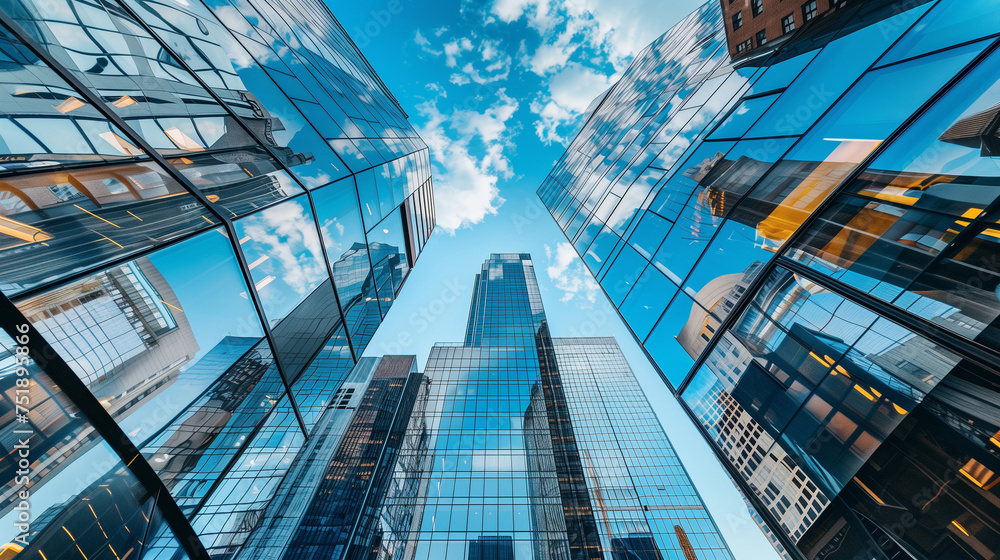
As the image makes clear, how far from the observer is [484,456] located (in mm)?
32375

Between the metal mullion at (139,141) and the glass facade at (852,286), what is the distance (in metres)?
10.2

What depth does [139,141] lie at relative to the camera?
14.2 feet

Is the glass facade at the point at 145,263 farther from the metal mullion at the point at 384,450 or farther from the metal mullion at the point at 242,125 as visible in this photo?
the metal mullion at the point at 384,450

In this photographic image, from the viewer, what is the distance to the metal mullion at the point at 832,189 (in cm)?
471

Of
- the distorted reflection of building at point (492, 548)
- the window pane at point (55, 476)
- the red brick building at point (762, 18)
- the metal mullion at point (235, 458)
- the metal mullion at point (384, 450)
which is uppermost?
the red brick building at point (762, 18)

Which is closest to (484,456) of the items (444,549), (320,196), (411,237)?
(444,549)

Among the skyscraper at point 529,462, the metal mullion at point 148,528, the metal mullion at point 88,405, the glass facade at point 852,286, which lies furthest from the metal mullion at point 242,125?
the skyscraper at point 529,462

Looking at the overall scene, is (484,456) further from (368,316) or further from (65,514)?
(65,514)

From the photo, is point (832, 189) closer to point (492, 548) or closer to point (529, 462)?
point (492, 548)

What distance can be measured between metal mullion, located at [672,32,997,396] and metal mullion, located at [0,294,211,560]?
1066cm

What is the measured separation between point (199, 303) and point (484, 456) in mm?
33600

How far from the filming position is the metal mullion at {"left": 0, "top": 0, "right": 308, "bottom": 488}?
3656 millimetres

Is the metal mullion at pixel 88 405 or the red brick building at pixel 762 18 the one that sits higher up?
the red brick building at pixel 762 18

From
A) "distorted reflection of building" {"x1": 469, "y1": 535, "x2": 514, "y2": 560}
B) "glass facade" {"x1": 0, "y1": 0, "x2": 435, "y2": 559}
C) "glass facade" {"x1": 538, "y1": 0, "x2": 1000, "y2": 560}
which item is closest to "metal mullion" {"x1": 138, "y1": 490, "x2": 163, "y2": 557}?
"glass facade" {"x1": 0, "y1": 0, "x2": 435, "y2": 559}
